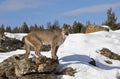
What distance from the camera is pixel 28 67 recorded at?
17.7m

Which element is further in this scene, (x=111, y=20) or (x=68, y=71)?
(x=111, y=20)

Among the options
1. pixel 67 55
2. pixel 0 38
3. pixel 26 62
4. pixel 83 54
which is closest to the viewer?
pixel 26 62

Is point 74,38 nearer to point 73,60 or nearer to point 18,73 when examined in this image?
point 73,60

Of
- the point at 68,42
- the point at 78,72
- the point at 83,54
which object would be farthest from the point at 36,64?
the point at 68,42

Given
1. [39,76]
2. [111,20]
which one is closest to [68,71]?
[39,76]

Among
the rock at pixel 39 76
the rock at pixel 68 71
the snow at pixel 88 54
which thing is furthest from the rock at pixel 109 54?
the rock at pixel 39 76

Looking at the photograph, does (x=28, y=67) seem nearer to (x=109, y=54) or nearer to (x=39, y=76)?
(x=39, y=76)

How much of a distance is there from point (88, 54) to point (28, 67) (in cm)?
631

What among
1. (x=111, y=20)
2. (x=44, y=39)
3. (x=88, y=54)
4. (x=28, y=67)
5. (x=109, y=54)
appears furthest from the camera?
(x=111, y=20)

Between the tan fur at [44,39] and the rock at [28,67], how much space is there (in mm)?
446

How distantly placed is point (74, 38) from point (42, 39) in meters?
8.65

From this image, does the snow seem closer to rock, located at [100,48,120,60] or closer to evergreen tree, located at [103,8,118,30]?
rock, located at [100,48,120,60]

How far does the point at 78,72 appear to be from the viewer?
1855 cm

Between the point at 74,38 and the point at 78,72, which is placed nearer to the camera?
the point at 78,72
